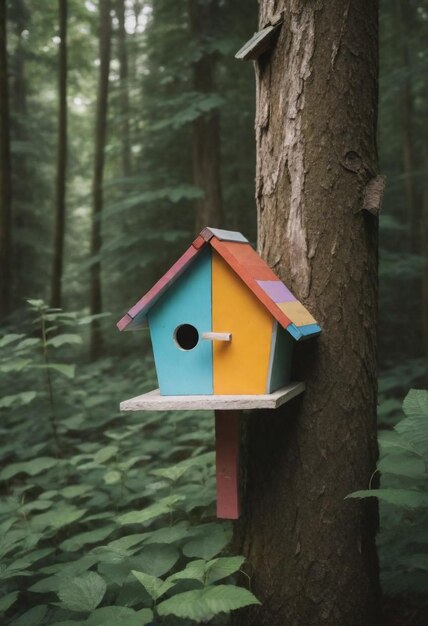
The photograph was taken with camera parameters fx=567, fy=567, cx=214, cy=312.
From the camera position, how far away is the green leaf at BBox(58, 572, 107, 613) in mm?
2037

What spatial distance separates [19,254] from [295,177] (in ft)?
40.1

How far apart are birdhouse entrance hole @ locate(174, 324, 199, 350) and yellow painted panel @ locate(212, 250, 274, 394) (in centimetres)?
20

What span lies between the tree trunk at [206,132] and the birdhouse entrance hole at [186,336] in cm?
585

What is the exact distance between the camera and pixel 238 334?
2.20m

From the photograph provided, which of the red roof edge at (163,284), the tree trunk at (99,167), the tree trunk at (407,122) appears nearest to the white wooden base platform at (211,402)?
the red roof edge at (163,284)

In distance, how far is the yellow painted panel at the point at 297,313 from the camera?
2.08 meters

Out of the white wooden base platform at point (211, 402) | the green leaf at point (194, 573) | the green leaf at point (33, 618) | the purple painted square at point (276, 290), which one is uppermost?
the purple painted square at point (276, 290)

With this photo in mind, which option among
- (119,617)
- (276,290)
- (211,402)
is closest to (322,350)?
(276,290)

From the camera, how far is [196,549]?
2391 millimetres

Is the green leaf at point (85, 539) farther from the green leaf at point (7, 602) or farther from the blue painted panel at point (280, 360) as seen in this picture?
the blue painted panel at point (280, 360)

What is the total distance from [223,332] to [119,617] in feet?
3.51

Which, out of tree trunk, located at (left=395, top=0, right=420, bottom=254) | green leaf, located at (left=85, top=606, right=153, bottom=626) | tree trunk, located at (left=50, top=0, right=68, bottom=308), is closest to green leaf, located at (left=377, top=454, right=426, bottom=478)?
green leaf, located at (left=85, top=606, right=153, bottom=626)

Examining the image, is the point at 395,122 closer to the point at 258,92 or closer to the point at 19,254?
the point at 19,254

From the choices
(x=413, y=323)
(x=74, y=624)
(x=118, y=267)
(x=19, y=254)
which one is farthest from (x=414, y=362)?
(x=19, y=254)
